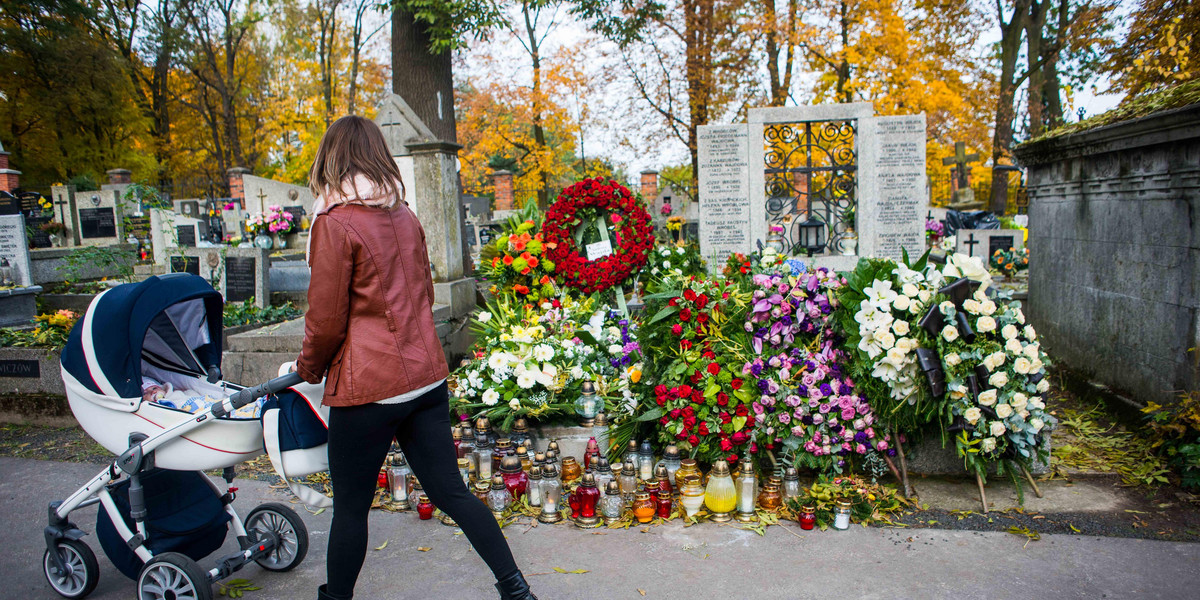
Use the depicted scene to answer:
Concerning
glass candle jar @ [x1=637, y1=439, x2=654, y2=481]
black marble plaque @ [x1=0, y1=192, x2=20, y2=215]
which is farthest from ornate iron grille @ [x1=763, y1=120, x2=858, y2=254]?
black marble plaque @ [x1=0, y1=192, x2=20, y2=215]

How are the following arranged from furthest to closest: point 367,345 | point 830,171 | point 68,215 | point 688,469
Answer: point 68,215, point 830,171, point 688,469, point 367,345

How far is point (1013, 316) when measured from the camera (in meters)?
3.64

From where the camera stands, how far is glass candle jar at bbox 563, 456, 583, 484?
156 inches

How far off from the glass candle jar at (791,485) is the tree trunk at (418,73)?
7.56m

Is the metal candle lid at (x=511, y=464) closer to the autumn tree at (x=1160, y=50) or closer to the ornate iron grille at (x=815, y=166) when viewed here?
the ornate iron grille at (x=815, y=166)

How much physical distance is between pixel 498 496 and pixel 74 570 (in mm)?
1888

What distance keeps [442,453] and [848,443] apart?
2.25 metres

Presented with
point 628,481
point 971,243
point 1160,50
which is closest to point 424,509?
point 628,481

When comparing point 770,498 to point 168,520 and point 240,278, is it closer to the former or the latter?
point 168,520

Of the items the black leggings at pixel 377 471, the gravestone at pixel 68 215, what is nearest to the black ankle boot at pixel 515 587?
the black leggings at pixel 377 471

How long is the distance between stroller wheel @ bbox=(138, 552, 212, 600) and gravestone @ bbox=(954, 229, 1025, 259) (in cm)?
1239

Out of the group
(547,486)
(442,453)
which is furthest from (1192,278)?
(442,453)

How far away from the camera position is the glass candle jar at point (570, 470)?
3969 mm

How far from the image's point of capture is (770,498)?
368cm
